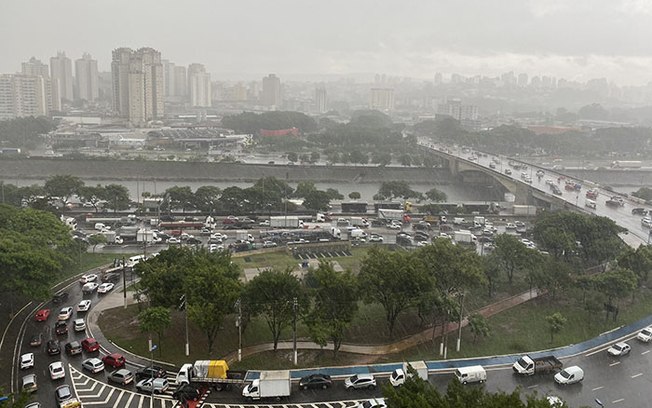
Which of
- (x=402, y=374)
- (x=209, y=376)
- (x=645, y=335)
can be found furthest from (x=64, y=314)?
(x=645, y=335)

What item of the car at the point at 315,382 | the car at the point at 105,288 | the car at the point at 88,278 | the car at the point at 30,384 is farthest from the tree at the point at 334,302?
the car at the point at 88,278

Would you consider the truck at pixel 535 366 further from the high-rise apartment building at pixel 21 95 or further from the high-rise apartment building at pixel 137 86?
the high-rise apartment building at pixel 21 95

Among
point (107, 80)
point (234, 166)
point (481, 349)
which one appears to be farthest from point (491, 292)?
point (107, 80)

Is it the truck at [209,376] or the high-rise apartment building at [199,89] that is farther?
the high-rise apartment building at [199,89]

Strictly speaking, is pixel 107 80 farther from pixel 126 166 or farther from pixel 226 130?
pixel 126 166

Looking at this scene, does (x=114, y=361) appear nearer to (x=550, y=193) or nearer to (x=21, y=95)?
(x=550, y=193)

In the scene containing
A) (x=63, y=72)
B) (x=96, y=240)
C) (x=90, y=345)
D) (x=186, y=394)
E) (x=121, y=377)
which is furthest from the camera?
(x=63, y=72)
